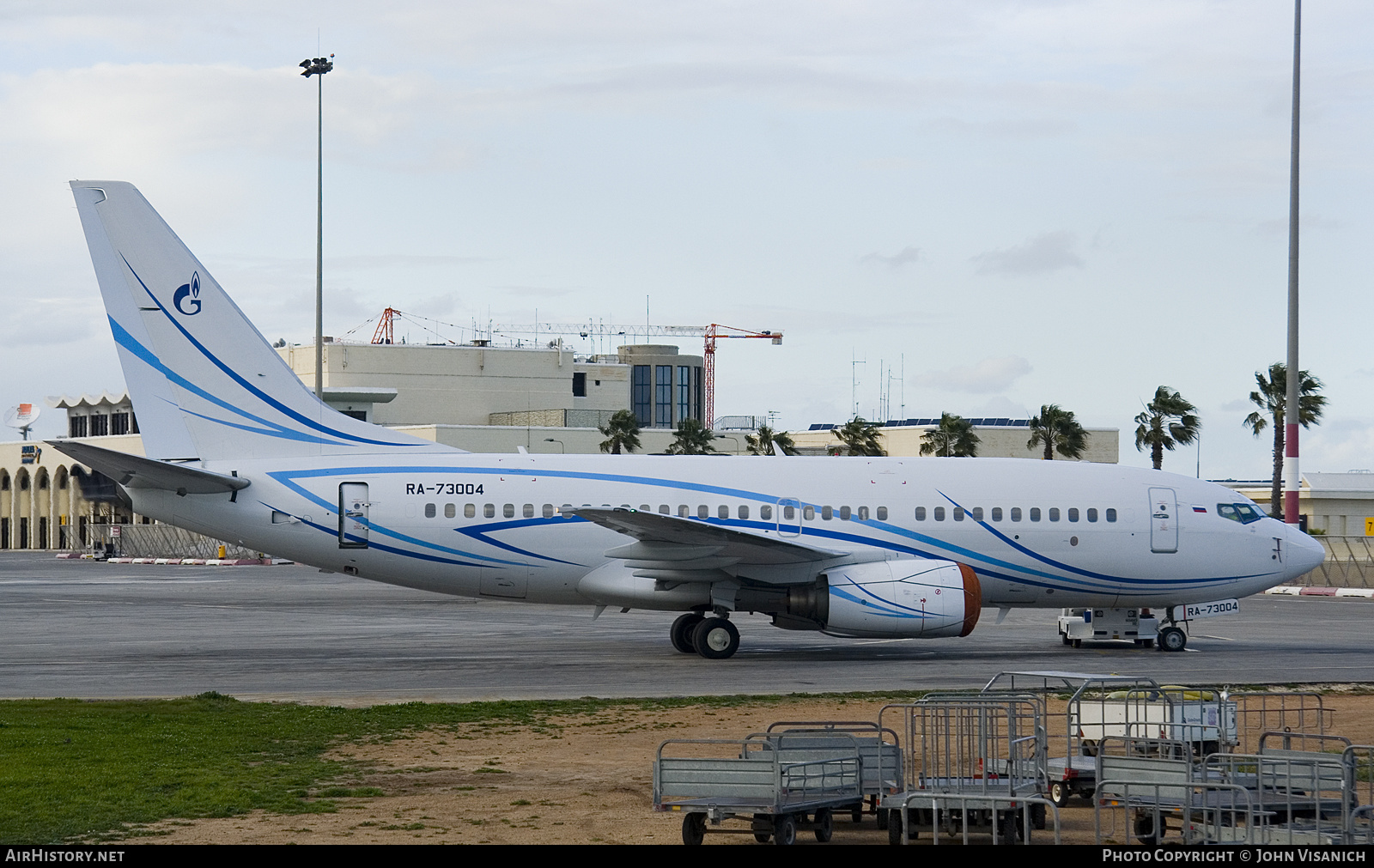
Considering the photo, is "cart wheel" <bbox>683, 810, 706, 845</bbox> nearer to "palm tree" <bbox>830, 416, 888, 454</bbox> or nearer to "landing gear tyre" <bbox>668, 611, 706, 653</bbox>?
"landing gear tyre" <bbox>668, 611, 706, 653</bbox>

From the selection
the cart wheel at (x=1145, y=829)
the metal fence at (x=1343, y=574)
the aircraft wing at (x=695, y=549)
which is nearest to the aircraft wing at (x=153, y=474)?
the aircraft wing at (x=695, y=549)

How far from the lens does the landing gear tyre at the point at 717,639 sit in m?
26.6

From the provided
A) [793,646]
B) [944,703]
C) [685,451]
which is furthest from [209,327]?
[685,451]

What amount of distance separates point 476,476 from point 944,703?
50.9ft

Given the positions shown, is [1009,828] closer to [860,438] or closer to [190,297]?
[190,297]

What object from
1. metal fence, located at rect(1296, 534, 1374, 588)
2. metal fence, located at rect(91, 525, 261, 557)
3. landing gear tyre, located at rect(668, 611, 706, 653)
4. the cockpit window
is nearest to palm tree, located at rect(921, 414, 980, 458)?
metal fence, located at rect(1296, 534, 1374, 588)

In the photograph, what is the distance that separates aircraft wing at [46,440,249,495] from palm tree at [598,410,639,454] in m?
60.7

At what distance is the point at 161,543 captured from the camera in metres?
92.9

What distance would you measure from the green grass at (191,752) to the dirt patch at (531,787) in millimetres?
324

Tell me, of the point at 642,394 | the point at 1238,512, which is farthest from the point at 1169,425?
the point at 642,394

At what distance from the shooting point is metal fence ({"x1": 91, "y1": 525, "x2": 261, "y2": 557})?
8794 centimetres

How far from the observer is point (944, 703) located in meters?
12.9

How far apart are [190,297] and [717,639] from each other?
11.6m
